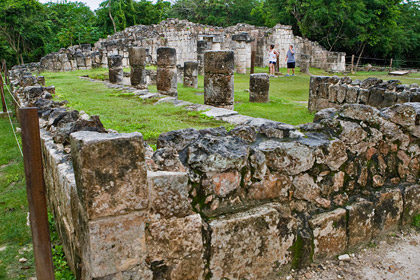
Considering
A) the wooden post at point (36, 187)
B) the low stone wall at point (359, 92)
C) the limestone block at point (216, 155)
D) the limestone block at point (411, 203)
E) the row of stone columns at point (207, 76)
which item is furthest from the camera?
the row of stone columns at point (207, 76)

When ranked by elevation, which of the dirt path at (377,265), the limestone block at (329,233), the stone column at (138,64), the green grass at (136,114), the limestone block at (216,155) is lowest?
the dirt path at (377,265)

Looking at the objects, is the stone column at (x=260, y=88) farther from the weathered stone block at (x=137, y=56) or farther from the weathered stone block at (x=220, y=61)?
the weathered stone block at (x=137, y=56)

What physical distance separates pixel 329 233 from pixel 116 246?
212 centimetres

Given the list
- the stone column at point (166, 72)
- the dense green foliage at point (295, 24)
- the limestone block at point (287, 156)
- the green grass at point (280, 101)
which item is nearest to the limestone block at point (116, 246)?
the limestone block at point (287, 156)

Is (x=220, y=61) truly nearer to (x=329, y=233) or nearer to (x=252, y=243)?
(x=329, y=233)

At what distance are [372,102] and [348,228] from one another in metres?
6.49

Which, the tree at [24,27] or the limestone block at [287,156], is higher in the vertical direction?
the tree at [24,27]

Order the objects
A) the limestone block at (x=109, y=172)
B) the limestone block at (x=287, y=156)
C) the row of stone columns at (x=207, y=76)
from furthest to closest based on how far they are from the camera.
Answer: the row of stone columns at (x=207, y=76) < the limestone block at (x=287, y=156) < the limestone block at (x=109, y=172)

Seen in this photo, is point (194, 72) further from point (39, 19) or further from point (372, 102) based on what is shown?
point (39, 19)

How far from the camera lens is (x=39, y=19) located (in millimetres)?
34375

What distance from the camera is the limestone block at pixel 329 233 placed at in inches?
146

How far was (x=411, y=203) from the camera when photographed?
4.39 meters

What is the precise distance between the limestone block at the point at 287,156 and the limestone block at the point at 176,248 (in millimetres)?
930

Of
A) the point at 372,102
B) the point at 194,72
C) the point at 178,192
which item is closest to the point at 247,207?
the point at 178,192
